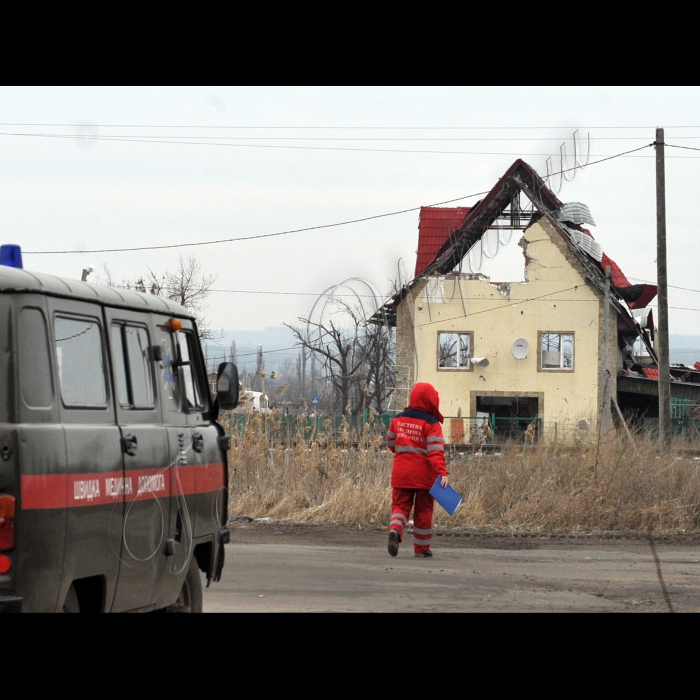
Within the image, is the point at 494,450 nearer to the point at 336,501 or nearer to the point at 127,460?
the point at 336,501

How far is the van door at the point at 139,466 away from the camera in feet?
17.8

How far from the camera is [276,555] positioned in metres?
10.9

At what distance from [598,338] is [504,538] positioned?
29.9 meters

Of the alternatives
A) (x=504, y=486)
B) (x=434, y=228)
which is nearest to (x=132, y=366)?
(x=504, y=486)

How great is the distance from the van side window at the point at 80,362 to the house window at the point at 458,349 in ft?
123

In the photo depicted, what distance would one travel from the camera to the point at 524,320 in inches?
1662

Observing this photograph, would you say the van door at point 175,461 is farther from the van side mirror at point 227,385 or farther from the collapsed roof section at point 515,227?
the collapsed roof section at point 515,227

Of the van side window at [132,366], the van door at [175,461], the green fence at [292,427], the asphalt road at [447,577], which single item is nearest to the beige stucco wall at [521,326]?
the green fence at [292,427]

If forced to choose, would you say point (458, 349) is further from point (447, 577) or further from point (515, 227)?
point (447, 577)

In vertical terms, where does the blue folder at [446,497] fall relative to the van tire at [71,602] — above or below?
below

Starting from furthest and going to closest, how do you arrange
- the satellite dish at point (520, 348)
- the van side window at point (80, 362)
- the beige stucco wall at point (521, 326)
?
the satellite dish at point (520, 348) < the beige stucco wall at point (521, 326) < the van side window at point (80, 362)

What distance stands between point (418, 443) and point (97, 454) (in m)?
6.39

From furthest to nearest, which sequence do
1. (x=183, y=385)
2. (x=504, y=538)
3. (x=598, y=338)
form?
(x=598, y=338), (x=504, y=538), (x=183, y=385)
